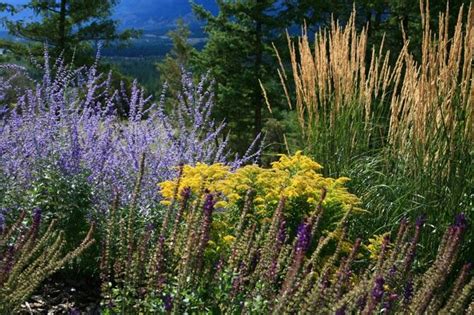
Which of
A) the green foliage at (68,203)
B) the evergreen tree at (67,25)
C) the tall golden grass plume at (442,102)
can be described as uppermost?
the evergreen tree at (67,25)

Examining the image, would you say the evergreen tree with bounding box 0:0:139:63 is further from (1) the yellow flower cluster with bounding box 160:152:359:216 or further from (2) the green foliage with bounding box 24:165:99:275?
(1) the yellow flower cluster with bounding box 160:152:359:216

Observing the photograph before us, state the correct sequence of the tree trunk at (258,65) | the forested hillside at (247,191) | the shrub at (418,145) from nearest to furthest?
1. the forested hillside at (247,191)
2. the shrub at (418,145)
3. the tree trunk at (258,65)

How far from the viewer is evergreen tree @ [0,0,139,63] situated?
2097 centimetres

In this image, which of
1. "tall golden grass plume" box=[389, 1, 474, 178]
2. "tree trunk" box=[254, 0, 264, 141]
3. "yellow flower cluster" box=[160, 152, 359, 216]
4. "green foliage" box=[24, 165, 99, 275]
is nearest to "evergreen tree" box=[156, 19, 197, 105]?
"tree trunk" box=[254, 0, 264, 141]

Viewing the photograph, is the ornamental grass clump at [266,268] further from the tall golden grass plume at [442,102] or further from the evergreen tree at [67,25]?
the evergreen tree at [67,25]

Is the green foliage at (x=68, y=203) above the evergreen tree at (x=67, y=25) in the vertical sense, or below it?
below

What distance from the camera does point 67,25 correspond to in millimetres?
21797

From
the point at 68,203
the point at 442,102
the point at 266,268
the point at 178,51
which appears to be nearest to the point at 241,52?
the point at 442,102

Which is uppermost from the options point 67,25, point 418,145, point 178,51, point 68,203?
point 67,25

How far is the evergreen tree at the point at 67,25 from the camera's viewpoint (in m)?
21.0

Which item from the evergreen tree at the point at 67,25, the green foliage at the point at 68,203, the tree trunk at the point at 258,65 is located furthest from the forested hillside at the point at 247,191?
the evergreen tree at the point at 67,25

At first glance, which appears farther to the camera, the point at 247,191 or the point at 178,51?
the point at 178,51

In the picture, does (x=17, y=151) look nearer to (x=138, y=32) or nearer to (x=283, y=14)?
(x=283, y=14)

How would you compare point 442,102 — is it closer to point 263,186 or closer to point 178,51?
point 263,186
